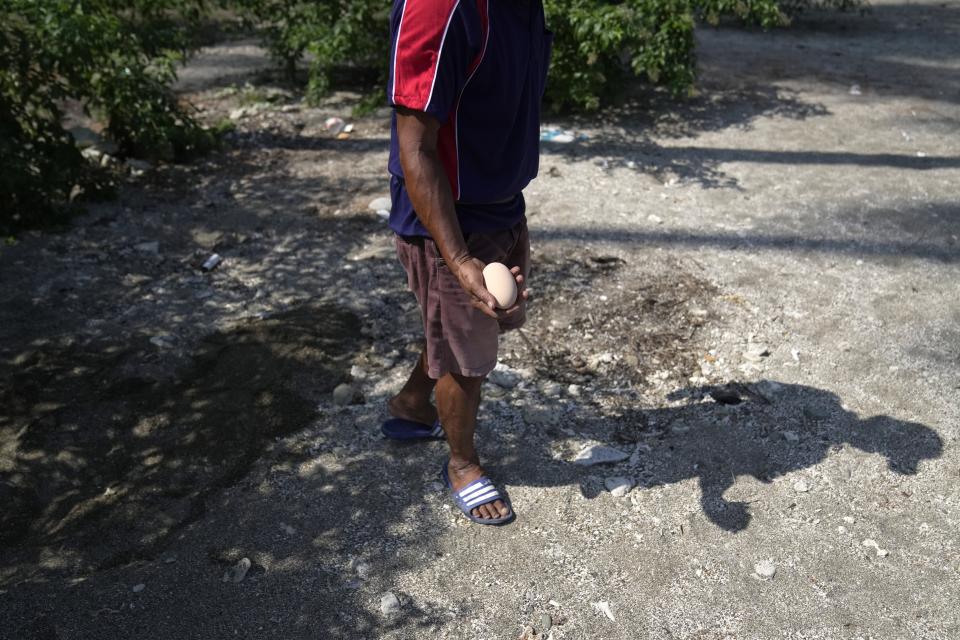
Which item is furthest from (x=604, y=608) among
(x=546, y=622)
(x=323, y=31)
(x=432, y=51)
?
(x=323, y=31)

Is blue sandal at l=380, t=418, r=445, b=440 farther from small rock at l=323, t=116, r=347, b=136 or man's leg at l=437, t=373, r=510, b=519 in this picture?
small rock at l=323, t=116, r=347, b=136

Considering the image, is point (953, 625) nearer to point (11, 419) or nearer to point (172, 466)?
point (172, 466)

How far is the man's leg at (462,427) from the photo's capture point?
2.72 meters

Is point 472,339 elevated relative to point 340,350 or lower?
elevated

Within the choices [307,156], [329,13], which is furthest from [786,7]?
[307,156]

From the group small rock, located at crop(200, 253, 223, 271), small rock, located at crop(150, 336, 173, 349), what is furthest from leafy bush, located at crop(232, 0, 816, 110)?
small rock, located at crop(150, 336, 173, 349)

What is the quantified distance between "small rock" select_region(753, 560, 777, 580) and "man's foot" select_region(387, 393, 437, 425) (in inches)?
49.6

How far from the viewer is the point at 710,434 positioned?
3229mm

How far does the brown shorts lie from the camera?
248 centimetres

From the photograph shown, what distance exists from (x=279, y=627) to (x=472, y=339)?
3.30 feet

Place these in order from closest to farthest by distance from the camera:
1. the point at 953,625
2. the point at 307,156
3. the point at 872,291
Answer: the point at 953,625 → the point at 872,291 → the point at 307,156

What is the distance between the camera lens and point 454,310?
2.51 meters

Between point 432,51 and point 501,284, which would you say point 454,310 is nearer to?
point 501,284

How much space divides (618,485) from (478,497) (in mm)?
519
